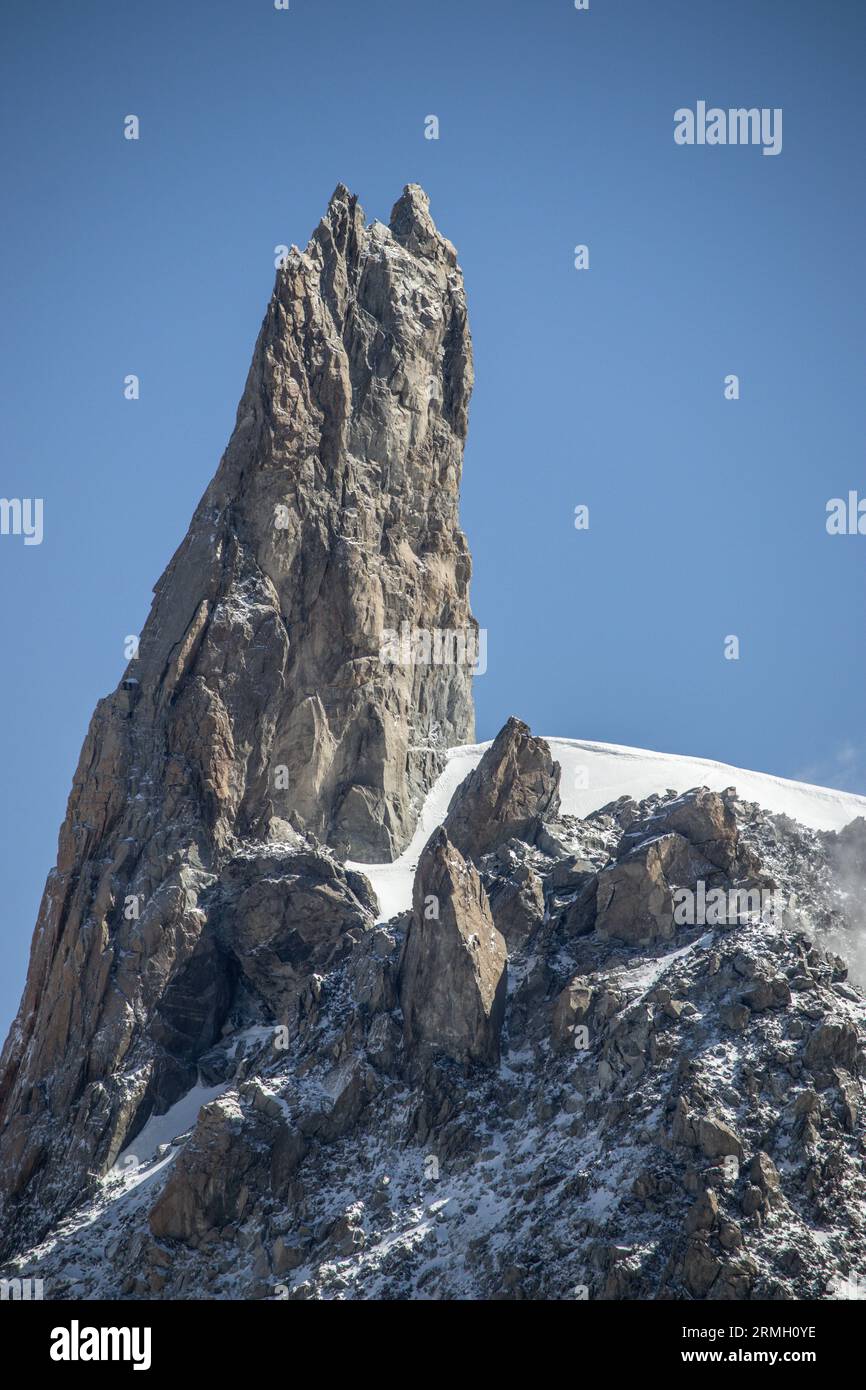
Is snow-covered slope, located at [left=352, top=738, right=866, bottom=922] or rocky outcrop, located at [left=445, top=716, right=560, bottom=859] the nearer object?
rocky outcrop, located at [left=445, top=716, right=560, bottom=859]

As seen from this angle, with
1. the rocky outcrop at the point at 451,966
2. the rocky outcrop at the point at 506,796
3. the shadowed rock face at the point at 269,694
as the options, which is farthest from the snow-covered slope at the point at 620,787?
the rocky outcrop at the point at 451,966

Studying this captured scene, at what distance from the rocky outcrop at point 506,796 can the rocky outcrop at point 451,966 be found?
13.3 meters

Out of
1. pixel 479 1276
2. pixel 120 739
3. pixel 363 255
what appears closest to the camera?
pixel 479 1276

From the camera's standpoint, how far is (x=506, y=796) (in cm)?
13512

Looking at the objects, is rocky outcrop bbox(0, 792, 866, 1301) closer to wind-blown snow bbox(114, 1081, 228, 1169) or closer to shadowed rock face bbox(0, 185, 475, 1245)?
wind-blown snow bbox(114, 1081, 228, 1169)

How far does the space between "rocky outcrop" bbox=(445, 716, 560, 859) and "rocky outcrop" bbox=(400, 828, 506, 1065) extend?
13312mm

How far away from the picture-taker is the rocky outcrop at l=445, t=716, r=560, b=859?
5285 inches

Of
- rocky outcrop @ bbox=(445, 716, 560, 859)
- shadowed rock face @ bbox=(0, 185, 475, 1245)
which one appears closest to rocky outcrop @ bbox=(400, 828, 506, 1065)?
shadowed rock face @ bbox=(0, 185, 475, 1245)

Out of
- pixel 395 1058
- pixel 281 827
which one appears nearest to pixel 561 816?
pixel 281 827

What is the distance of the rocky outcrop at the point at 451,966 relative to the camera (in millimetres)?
115312
